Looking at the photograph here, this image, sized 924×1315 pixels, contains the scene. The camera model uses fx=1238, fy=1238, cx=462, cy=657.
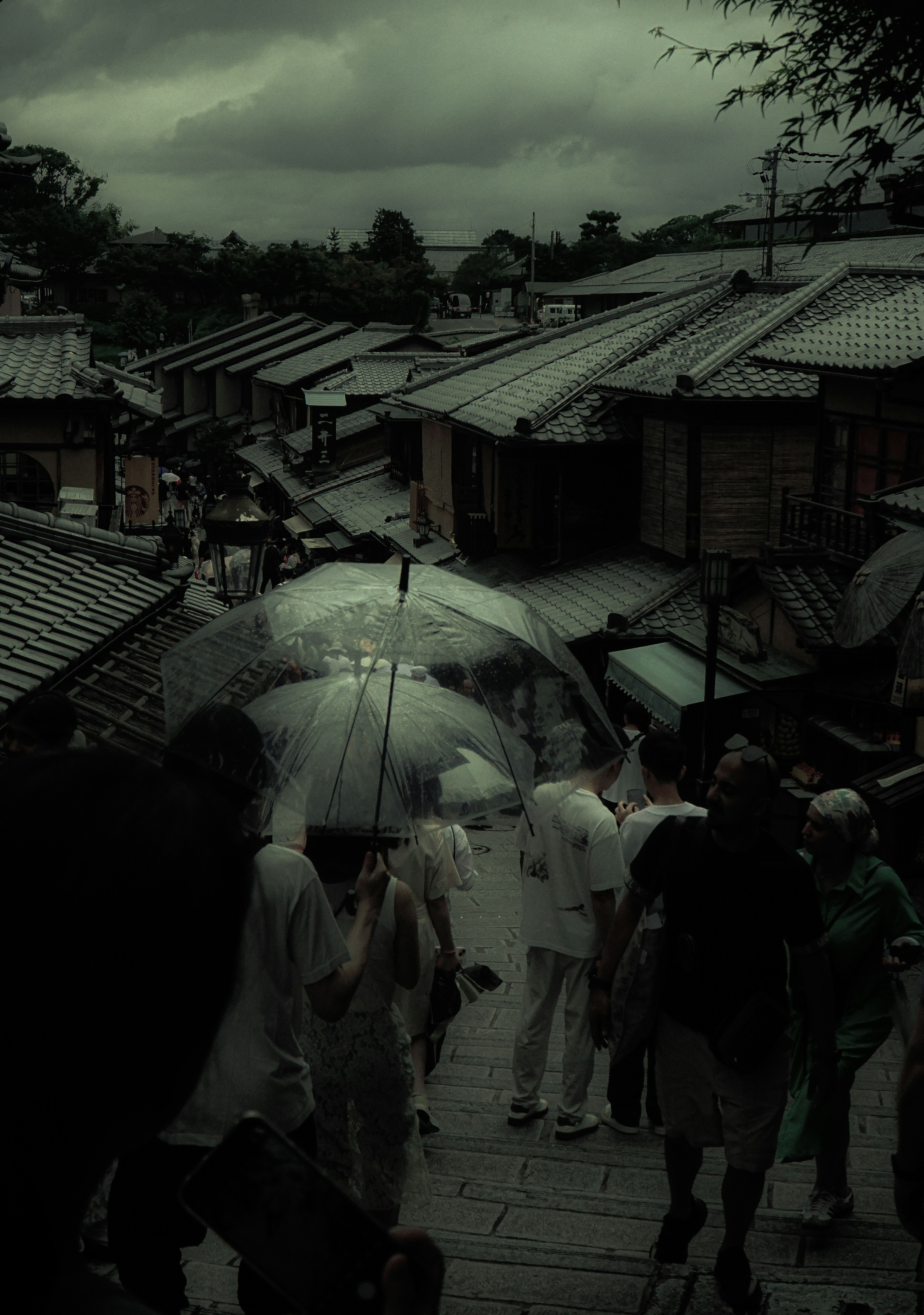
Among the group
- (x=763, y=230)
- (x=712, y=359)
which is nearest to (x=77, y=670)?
(x=712, y=359)

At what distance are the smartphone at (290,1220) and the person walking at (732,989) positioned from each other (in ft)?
11.5

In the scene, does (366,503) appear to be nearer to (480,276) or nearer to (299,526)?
(299,526)

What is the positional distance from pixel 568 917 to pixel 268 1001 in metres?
2.86

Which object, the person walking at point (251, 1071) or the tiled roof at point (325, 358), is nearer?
the person walking at point (251, 1071)

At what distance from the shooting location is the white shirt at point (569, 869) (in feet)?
20.4

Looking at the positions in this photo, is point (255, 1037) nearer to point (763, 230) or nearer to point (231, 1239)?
point (231, 1239)

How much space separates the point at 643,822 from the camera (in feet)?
19.7

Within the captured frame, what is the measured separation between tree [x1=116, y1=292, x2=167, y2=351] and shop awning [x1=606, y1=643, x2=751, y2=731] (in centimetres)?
5781

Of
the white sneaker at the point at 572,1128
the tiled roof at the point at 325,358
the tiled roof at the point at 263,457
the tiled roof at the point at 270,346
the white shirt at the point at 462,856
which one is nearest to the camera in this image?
the white sneaker at the point at 572,1128

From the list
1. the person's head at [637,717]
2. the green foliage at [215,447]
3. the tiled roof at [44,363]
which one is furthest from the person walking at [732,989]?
the green foliage at [215,447]

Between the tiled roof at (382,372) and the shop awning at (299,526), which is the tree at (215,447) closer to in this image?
the tiled roof at (382,372)

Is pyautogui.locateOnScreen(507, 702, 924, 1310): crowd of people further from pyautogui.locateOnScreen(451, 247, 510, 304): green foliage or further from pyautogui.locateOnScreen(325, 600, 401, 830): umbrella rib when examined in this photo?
pyautogui.locateOnScreen(451, 247, 510, 304): green foliage

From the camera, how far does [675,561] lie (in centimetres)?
2092

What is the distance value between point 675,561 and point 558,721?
15340mm
